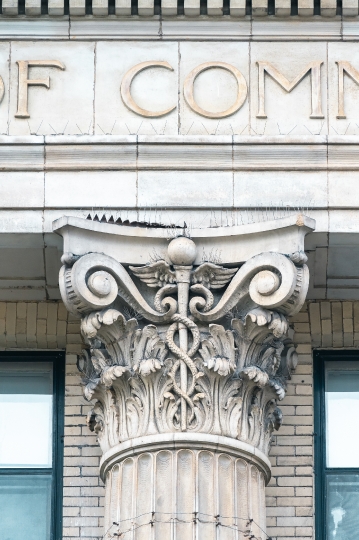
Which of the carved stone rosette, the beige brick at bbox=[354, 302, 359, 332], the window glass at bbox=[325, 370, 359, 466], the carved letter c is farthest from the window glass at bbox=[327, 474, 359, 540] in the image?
the carved letter c

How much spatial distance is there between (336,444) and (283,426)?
2.63 ft

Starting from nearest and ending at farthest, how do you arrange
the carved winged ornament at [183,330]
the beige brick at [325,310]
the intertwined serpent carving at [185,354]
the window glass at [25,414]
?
1. the intertwined serpent carving at [185,354]
2. the carved winged ornament at [183,330]
3. the window glass at [25,414]
4. the beige brick at [325,310]

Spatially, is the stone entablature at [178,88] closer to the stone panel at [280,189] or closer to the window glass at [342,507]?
the stone panel at [280,189]

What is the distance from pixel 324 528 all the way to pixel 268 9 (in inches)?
250

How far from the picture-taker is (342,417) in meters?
26.2

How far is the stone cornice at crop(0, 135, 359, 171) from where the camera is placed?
25.1 m

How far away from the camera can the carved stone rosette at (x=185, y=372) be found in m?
23.8

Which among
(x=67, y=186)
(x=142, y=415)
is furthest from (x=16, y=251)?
(x=142, y=415)

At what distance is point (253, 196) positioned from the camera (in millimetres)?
25078

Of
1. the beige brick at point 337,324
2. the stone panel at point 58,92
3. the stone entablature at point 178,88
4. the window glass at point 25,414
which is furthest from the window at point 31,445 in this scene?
the beige brick at point 337,324

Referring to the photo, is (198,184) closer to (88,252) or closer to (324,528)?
(88,252)

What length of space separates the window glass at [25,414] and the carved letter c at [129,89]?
345cm

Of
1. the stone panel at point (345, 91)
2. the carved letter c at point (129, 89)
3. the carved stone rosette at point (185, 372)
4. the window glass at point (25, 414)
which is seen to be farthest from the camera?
the window glass at point (25, 414)

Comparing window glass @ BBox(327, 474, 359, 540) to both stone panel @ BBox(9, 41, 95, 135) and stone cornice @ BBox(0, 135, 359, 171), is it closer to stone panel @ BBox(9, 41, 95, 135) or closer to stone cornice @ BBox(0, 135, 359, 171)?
stone cornice @ BBox(0, 135, 359, 171)
